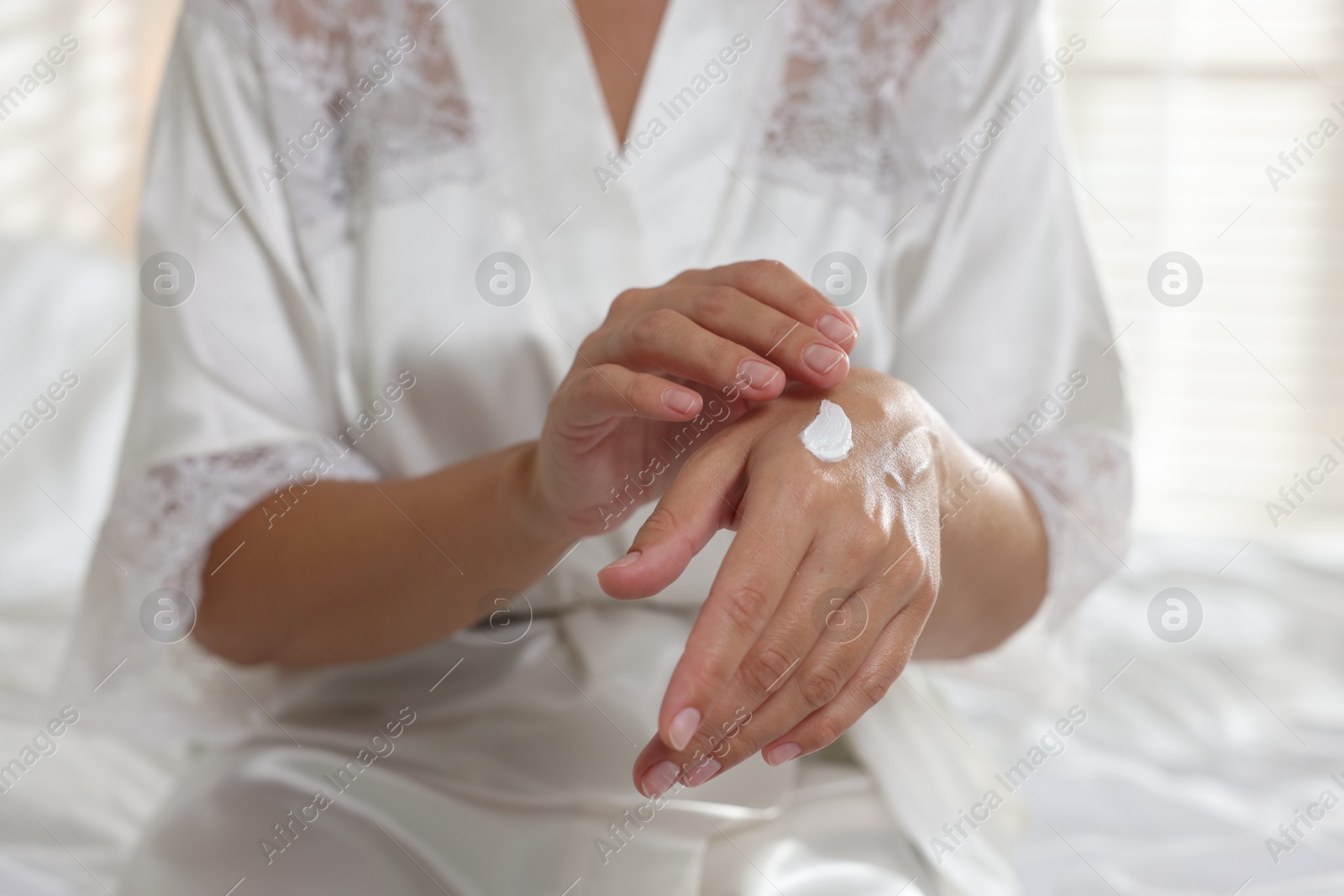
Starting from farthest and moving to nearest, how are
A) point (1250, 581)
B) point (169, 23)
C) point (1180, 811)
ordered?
1. point (169, 23)
2. point (1250, 581)
3. point (1180, 811)

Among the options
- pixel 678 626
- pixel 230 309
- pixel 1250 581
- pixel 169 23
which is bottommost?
pixel 1250 581

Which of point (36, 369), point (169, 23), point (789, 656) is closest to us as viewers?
point (789, 656)

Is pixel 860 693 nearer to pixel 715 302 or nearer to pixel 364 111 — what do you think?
pixel 715 302

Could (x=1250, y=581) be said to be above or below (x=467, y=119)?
below

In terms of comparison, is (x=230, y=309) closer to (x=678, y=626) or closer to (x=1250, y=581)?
(x=678, y=626)

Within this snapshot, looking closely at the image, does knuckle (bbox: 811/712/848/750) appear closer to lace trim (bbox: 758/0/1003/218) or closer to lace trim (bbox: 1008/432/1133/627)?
lace trim (bbox: 1008/432/1133/627)

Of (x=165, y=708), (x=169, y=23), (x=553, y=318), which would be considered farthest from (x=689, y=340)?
(x=169, y=23)

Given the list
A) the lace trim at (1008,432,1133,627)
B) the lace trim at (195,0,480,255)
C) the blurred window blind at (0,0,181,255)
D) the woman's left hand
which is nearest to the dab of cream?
the woman's left hand

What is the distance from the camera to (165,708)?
764mm

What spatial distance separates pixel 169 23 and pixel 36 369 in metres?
0.86

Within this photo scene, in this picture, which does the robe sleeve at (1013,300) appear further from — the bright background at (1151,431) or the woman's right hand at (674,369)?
the woman's right hand at (674,369)

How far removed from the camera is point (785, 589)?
0.42 meters

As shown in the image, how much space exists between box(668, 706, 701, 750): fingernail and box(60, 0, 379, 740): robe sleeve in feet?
1.35

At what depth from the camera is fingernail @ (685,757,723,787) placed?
40cm
